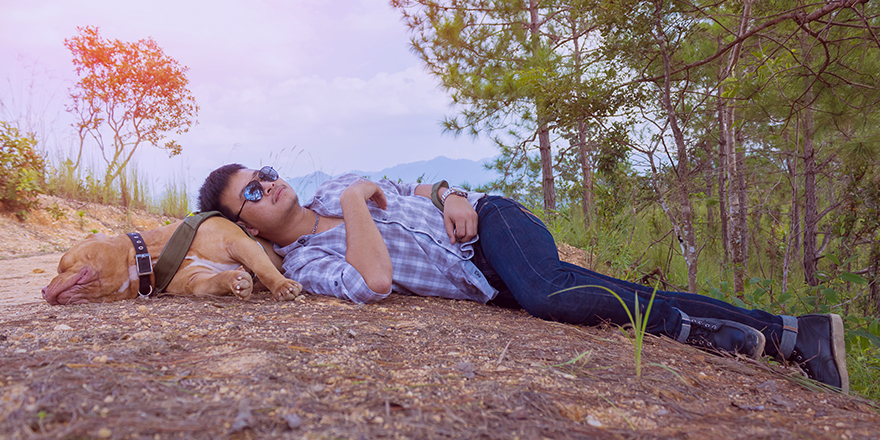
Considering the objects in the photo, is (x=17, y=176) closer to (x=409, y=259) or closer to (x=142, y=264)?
(x=142, y=264)

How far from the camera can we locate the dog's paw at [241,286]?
6.43ft

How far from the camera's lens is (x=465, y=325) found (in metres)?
1.73

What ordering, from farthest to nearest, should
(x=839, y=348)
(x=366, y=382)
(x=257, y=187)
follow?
(x=257, y=187) → (x=839, y=348) → (x=366, y=382)

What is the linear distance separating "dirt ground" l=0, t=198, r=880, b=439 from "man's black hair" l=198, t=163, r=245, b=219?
0.65 m

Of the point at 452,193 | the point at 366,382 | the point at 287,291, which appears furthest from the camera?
the point at 452,193

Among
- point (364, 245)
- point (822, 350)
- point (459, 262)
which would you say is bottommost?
point (822, 350)

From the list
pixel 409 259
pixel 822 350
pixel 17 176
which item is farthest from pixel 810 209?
pixel 17 176

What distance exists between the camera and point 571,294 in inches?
74.0

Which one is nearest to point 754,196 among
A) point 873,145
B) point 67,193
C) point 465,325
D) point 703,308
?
point 873,145

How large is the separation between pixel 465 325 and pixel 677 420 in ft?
2.80

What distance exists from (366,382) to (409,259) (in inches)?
49.3

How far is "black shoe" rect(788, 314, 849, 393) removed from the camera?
1.62 meters

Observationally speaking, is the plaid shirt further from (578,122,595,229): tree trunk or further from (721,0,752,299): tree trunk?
(721,0,752,299): tree trunk

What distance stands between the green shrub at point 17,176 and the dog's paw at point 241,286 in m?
5.58
